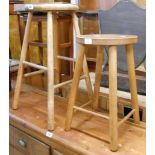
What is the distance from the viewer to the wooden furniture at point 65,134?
3.86 feet

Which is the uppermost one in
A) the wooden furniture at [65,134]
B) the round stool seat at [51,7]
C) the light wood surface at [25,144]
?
the round stool seat at [51,7]

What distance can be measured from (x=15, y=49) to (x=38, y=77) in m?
0.56

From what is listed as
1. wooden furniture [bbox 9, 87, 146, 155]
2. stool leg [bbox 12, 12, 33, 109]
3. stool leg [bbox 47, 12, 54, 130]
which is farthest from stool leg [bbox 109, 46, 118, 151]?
stool leg [bbox 12, 12, 33, 109]

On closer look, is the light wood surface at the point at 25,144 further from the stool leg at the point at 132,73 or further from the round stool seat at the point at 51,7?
the round stool seat at the point at 51,7

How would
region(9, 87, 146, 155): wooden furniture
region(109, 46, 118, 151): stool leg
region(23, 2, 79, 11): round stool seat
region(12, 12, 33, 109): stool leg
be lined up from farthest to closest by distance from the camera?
1. region(12, 12, 33, 109): stool leg
2. region(23, 2, 79, 11): round stool seat
3. region(9, 87, 146, 155): wooden furniture
4. region(109, 46, 118, 151): stool leg

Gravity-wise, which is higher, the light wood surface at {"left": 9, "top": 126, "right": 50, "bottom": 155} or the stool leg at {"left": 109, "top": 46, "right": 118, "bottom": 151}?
the stool leg at {"left": 109, "top": 46, "right": 118, "bottom": 151}

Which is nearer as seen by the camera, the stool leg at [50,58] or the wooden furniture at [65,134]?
the wooden furniture at [65,134]

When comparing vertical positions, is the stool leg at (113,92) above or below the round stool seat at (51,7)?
below

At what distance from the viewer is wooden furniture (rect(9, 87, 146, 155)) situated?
118cm

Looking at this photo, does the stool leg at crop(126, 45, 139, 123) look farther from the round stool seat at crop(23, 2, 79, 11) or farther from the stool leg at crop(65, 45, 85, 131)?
the round stool seat at crop(23, 2, 79, 11)

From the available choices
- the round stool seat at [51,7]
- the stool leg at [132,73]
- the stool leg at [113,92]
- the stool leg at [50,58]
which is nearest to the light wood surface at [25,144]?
the stool leg at [50,58]
